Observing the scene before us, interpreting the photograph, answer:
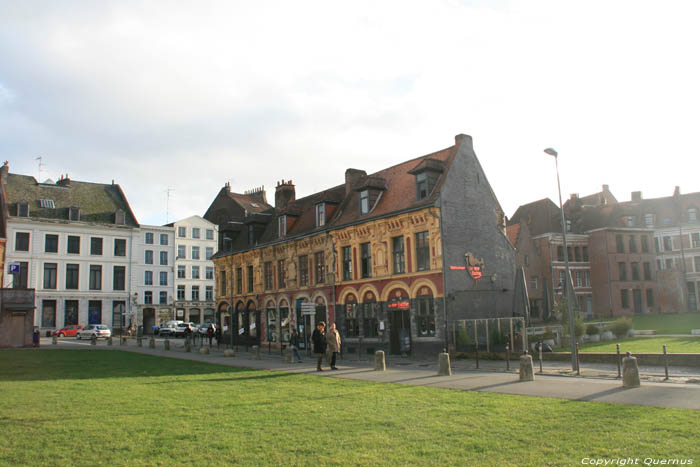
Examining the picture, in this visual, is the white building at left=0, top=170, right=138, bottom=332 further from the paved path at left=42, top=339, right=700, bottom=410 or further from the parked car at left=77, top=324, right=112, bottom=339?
the paved path at left=42, top=339, right=700, bottom=410

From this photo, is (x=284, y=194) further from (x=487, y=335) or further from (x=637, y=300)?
(x=637, y=300)

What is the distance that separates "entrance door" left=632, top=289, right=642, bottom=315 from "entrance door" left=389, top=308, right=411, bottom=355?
45.5 m

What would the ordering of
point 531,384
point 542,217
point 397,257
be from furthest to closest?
1. point 542,217
2. point 397,257
3. point 531,384

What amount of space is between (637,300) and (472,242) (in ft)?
147

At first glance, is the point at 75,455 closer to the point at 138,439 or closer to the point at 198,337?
the point at 138,439

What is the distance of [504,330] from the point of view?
83.4 feet

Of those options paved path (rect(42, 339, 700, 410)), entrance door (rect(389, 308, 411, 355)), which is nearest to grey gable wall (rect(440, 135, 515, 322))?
entrance door (rect(389, 308, 411, 355))

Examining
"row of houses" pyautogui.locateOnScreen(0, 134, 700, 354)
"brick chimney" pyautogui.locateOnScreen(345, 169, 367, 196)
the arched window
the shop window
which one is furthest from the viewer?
the arched window

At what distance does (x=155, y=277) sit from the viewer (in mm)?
67000

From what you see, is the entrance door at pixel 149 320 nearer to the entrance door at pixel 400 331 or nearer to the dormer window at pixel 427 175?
the entrance door at pixel 400 331

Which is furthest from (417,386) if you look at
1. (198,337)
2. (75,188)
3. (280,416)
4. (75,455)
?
(75,188)

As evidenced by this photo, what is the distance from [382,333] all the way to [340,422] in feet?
65.3

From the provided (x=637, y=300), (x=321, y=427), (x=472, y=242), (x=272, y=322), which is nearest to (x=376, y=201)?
(x=472, y=242)

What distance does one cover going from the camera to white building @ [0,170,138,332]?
56.6 meters
